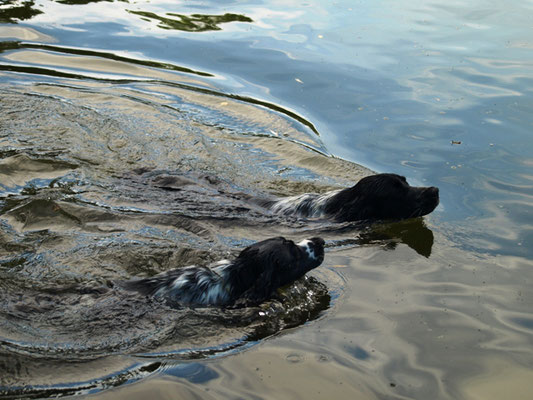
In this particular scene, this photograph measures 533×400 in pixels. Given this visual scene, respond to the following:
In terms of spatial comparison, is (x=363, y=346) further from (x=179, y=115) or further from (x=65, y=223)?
(x=179, y=115)

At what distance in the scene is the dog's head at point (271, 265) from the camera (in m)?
5.96

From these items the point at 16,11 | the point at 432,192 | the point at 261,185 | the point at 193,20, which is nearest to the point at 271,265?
the point at 432,192

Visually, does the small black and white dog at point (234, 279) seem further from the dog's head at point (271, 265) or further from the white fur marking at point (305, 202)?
the white fur marking at point (305, 202)

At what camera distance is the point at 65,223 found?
23.5 ft

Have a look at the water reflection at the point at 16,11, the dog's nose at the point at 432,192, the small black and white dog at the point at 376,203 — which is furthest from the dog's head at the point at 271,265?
the water reflection at the point at 16,11

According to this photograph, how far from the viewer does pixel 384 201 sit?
787cm

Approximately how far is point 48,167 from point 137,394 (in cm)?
461

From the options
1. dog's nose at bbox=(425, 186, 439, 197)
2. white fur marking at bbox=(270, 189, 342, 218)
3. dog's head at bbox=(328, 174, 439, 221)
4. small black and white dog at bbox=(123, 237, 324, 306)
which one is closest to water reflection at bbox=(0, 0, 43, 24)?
white fur marking at bbox=(270, 189, 342, 218)

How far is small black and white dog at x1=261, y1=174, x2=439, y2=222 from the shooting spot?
782 centimetres

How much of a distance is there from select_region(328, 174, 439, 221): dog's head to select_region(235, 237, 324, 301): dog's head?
162 cm

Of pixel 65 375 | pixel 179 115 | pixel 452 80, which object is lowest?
pixel 65 375

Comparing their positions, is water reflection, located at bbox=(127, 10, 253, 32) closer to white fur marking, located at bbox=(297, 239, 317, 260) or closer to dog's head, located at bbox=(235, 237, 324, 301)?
white fur marking, located at bbox=(297, 239, 317, 260)

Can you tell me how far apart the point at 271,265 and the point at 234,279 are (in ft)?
1.15

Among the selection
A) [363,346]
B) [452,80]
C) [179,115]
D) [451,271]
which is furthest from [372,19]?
[363,346]
